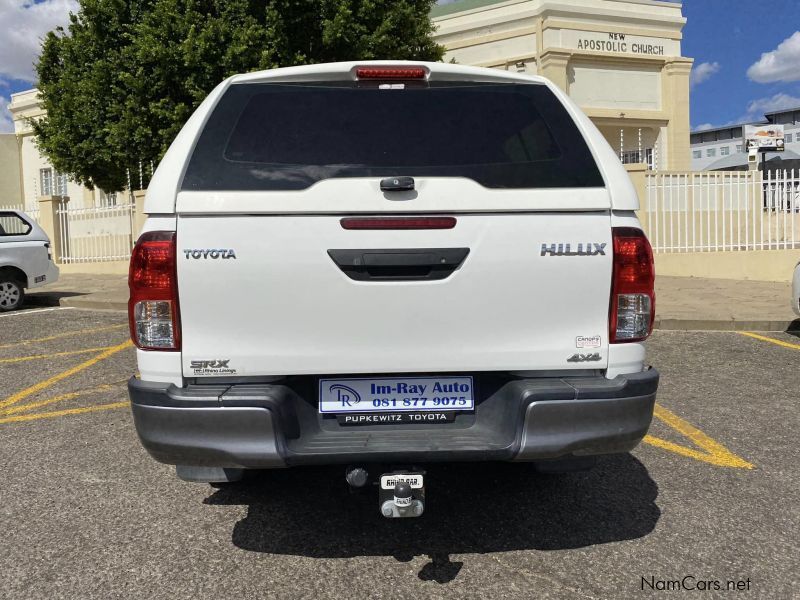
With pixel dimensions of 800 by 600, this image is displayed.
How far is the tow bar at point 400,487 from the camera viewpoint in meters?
2.47

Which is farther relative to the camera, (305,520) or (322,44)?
(322,44)

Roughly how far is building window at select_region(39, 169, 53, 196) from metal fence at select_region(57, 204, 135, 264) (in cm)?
1424

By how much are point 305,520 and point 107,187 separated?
16603 mm

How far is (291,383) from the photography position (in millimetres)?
2529

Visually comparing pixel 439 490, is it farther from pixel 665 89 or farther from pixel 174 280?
pixel 665 89

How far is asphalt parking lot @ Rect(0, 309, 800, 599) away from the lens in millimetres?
2627

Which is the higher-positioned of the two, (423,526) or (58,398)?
(58,398)

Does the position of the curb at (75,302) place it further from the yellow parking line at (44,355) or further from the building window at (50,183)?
the building window at (50,183)

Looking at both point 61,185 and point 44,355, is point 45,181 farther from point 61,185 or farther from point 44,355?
point 44,355

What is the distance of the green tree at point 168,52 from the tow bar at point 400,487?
13.1 meters

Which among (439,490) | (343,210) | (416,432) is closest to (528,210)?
(343,210)

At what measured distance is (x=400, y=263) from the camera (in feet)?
8.04
